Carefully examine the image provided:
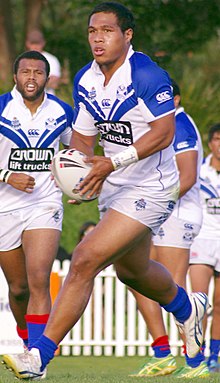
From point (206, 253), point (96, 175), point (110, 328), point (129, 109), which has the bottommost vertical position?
point (110, 328)

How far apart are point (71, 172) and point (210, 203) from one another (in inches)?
180

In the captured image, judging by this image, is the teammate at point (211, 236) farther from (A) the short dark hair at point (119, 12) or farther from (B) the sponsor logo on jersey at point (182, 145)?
(A) the short dark hair at point (119, 12)

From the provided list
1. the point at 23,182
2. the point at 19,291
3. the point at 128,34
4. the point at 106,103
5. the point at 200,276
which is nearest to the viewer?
the point at 106,103

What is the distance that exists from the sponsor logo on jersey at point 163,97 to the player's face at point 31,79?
2005mm

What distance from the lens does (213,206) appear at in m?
11.9

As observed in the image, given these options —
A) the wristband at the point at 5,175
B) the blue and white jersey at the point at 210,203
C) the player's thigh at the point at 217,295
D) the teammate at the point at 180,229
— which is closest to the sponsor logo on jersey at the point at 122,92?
the wristband at the point at 5,175

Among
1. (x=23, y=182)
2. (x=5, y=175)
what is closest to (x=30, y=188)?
(x=23, y=182)

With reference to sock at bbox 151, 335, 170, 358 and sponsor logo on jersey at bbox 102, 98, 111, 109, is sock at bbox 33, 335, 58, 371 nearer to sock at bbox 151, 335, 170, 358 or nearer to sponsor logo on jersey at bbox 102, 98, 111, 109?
sponsor logo on jersey at bbox 102, 98, 111, 109

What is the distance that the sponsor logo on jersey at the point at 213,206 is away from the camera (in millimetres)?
11855

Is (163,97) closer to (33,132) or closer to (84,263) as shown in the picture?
(84,263)

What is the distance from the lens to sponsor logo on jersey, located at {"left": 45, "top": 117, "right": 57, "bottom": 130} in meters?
9.34

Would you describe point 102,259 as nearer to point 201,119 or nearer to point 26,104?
point 26,104

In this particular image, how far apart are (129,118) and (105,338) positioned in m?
6.95

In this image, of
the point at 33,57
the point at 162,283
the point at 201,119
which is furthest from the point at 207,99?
the point at 162,283
